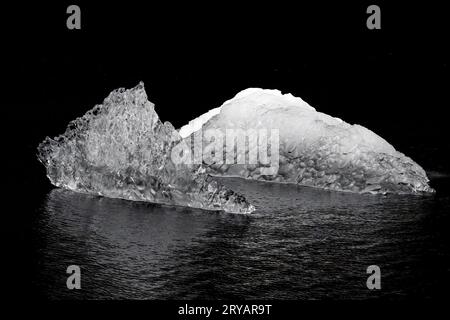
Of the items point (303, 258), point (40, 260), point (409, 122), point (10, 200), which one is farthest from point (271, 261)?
point (409, 122)

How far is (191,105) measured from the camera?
76375mm

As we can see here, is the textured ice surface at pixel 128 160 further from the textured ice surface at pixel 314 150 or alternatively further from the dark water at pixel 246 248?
the textured ice surface at pixel 314 150

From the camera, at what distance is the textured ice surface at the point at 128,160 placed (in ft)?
101

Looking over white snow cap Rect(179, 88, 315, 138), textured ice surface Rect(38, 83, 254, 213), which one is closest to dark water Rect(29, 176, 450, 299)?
textured ice surface Rect(38, 83, 254, 213)

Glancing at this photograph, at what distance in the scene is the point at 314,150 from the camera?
1510 inches

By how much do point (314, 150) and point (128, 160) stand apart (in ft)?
39.3

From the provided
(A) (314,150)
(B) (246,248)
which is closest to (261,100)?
(A) (314,150)

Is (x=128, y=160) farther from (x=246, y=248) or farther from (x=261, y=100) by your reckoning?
(x=261, y=100)

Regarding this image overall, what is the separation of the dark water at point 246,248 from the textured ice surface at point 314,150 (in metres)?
3.56

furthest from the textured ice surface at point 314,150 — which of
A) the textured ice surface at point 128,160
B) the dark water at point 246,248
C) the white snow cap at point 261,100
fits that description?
the textured ice surface at point 128,160

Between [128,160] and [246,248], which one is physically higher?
[128,160]

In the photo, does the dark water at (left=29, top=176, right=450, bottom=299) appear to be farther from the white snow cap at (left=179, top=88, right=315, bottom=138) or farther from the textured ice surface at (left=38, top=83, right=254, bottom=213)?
the white snow cap at (left=179, top=88, right=315, bottom=138)

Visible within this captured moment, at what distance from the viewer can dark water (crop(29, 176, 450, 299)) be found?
19.0 metres
